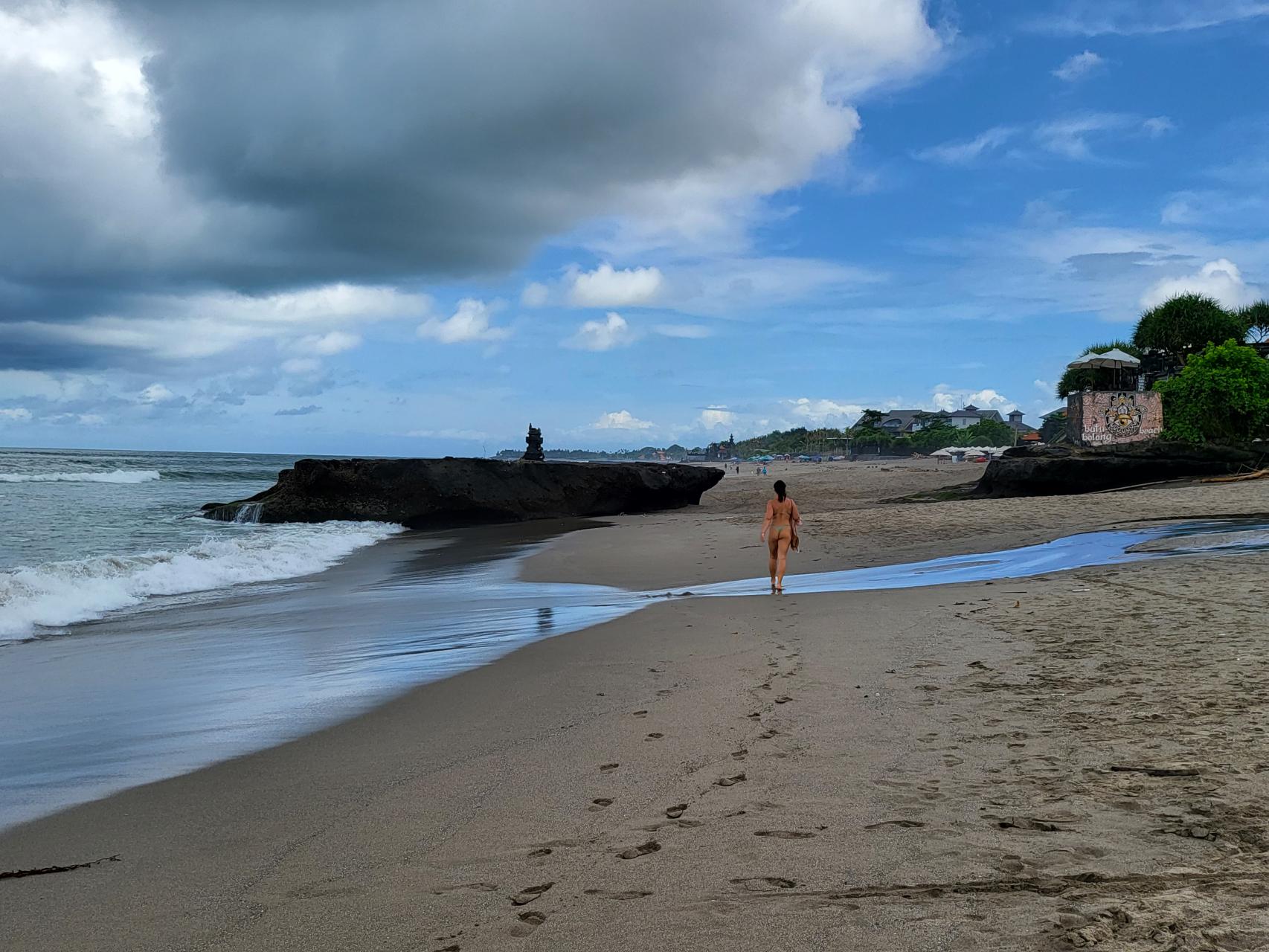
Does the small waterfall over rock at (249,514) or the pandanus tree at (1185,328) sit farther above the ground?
the pandanus tree at (1185,328)

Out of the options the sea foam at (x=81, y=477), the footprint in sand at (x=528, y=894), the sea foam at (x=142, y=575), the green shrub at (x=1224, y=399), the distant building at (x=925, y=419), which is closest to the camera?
the footprint in sand at (x=528, y=894)

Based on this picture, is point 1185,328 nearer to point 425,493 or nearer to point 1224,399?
point 1224,399

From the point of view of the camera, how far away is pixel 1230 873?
2.49 meters

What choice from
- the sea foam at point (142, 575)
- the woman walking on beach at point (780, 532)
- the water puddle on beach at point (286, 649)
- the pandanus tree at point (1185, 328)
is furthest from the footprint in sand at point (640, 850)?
the pandanus tree at point (1185, 328)

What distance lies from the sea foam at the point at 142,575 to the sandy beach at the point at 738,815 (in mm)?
6882

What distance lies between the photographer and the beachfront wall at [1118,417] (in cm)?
3766

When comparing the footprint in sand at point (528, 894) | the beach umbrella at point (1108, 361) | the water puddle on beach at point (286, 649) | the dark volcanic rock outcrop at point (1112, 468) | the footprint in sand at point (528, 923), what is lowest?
the water puddle on beach at point (286, 649)

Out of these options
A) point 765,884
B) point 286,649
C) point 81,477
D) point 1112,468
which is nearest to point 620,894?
point 765,884

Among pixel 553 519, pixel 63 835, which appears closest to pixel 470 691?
pixel 63 835

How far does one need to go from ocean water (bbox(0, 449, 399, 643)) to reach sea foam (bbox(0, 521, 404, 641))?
2cm

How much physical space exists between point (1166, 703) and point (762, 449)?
19520 centimetres

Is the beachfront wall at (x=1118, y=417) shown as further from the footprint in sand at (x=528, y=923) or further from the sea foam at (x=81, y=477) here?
the sea foam at (x=81, y=477)

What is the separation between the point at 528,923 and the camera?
8.07 ft

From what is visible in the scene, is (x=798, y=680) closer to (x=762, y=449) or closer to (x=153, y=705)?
(x=153, y=705)
